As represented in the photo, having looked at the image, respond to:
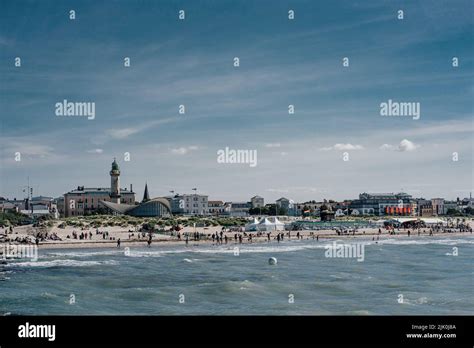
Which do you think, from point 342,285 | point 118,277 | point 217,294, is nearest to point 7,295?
point 118,277

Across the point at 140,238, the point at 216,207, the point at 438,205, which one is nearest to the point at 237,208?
the point at 216,207

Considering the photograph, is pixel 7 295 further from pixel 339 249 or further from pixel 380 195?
pixel 380 195

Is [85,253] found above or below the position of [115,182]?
below

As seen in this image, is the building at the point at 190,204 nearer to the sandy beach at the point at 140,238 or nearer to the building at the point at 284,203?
the building at the point at 284,203

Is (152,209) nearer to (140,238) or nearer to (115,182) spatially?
(115,182)

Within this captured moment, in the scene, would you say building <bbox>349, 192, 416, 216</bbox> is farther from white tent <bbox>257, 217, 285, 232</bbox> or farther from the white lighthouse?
white tent <bbox>257, 217, 285, 232</bbox>
